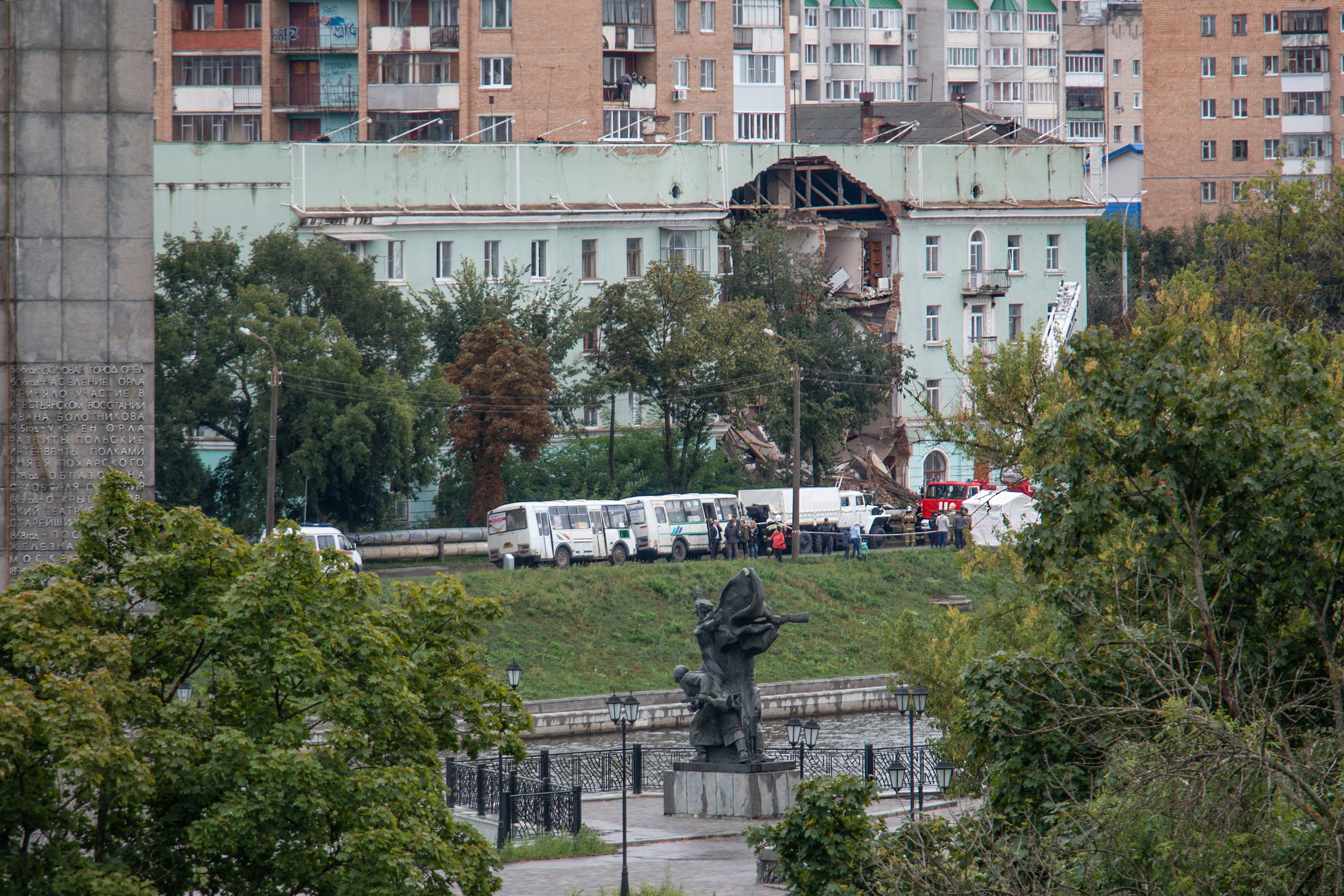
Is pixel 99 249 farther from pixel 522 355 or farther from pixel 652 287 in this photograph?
pixel 652 287

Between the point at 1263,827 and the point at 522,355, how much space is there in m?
42.0

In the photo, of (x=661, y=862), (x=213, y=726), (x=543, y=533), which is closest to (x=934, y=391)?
(x=543, y=533)

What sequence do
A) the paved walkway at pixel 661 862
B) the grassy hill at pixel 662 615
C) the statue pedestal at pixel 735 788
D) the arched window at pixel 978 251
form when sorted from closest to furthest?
the paved walkway at pixel 661 862, the statue pedestal at pixel 735 788, the grassy hill at pixel 662 615, the arched window at pixel 978 251

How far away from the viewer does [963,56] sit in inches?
4269

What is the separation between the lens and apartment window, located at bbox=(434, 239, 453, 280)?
58.0 m

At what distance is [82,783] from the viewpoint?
12.3 metres

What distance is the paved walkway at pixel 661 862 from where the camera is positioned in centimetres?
2188

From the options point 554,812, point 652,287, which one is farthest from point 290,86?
point 554,812

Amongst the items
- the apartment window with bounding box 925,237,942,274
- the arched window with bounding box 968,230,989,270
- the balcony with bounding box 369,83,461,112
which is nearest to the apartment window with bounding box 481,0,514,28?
the balcony with bounding box 369,83,461,112

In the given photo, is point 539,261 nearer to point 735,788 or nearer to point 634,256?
point 634,256

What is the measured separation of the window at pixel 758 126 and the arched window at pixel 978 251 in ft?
54.9

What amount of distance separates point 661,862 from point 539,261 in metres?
38.0

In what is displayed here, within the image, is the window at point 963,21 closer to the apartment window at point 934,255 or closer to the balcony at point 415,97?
the apartment window at point 934,255

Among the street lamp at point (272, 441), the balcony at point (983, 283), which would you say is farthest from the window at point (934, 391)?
the street lamp at point (272, 441)
